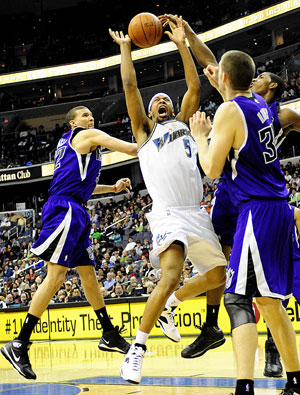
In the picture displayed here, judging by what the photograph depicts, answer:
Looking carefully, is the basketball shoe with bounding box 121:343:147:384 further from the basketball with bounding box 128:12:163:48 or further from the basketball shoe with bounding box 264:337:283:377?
the basketball with bounding box 128:12:163:48

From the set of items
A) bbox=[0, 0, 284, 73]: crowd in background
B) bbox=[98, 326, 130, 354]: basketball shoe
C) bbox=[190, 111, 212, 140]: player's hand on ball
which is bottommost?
bbox=[98, 326, 130, 354]: basketball shoe

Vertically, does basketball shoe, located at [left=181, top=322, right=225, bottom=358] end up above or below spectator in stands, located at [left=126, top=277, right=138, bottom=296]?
above

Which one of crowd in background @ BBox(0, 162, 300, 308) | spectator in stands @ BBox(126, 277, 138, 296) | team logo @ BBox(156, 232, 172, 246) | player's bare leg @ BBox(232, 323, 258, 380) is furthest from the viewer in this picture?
crowd in background @ BBox(0, 162, 300, 308)

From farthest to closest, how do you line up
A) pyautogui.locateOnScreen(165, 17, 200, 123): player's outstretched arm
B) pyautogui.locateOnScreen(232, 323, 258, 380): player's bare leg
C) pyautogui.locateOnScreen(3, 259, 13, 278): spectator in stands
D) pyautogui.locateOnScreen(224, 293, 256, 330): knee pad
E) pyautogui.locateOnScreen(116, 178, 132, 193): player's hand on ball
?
pyautogui.locateOnScreen(3, 259, 13, 278): spectator in stands < pyautogui.locateOnScreen(116, 178, 132, 193): player's hand on ball < pyautogui.locateOnScreen(165, 17, 200, 123): player's outstretched arm < pyautogui.locateOnScreen(224, 293, 256, 330): knee pad < pyautogui.locateOnScreen(232, 323, 258, 380): player's bare leg

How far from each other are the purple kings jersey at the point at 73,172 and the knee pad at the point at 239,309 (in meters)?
2.55

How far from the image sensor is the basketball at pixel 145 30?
5.57 m

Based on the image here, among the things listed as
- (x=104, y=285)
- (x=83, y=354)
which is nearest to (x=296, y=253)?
(x=83, y=354)

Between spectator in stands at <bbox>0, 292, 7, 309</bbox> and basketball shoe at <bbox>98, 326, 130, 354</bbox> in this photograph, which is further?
spectator in stands at <bbox>0, 292, 7, 309</bbox>

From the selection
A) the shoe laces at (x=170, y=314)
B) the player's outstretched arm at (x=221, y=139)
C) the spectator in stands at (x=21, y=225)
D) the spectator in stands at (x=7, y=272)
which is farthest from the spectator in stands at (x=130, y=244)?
the player's outstretched arm at (x=221, y=139)

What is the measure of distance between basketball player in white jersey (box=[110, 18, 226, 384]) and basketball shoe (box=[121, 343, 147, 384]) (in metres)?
0.67

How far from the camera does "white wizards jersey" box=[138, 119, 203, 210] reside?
5094mm

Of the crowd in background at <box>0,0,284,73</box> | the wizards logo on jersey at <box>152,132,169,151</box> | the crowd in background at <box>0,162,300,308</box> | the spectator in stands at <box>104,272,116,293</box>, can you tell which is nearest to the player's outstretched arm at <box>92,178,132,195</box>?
the wizards logo on jersey at <box>152,132,169,151</box>

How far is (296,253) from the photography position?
564 cm

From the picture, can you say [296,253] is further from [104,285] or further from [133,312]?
[104,285]
